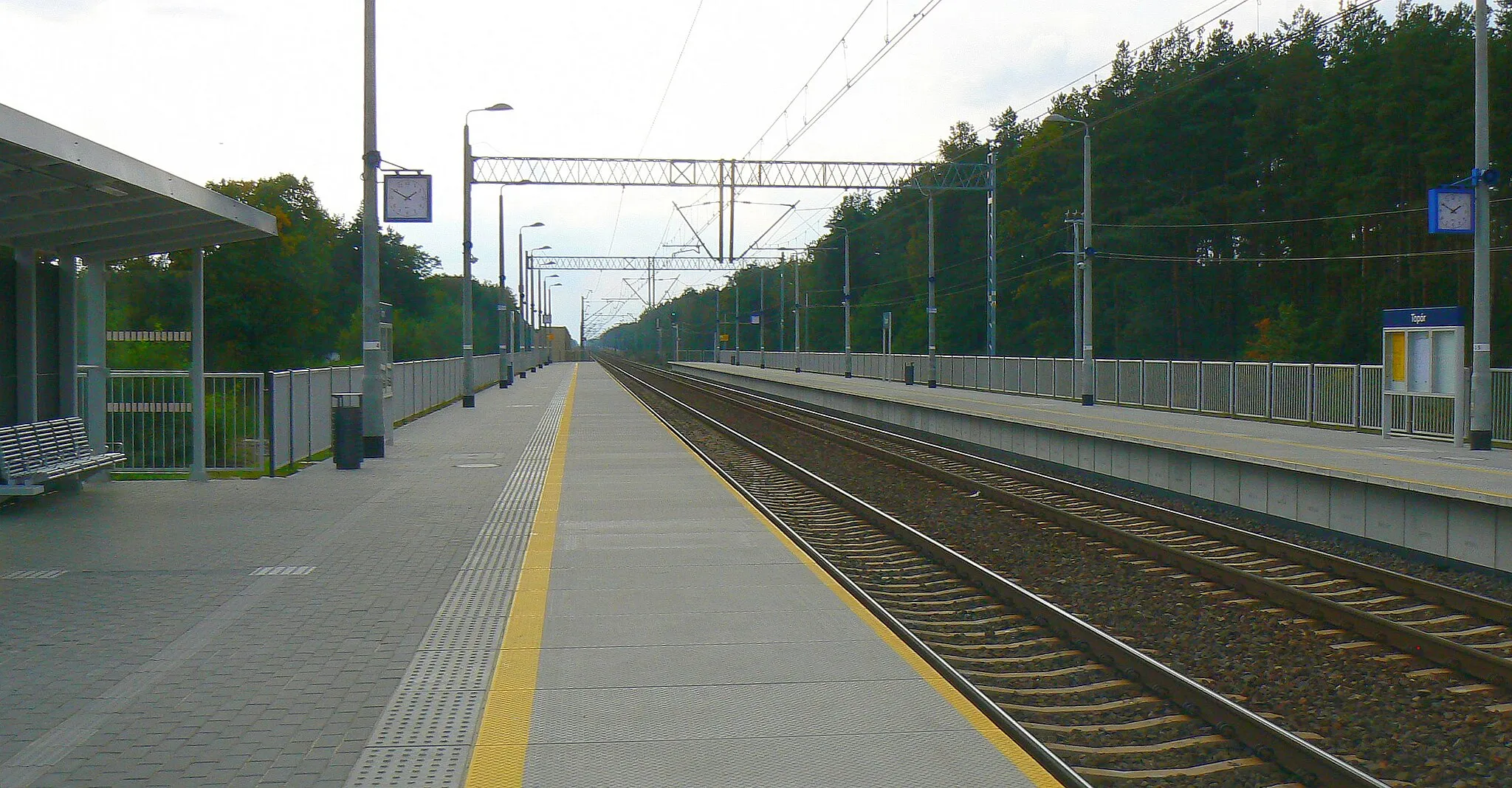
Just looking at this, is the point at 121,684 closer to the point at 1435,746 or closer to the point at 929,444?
the point at 1435,746

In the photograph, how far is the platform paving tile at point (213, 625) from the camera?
5.27 m

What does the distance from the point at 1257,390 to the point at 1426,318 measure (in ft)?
25.9

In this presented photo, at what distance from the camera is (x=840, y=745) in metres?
5.36

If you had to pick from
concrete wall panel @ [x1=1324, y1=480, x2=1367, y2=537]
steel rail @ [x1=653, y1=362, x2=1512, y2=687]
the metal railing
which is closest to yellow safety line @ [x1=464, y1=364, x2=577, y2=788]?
steel rail @ [x1=653, y1=362, x2=1512, y2=687]

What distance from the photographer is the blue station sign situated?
795 inches

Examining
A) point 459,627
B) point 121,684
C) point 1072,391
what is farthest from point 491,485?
point 1072,391

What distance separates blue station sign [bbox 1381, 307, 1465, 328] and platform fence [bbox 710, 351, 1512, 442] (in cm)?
132

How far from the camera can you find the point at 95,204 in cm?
1159

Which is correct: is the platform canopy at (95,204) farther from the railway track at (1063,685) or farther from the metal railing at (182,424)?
the railway track at (1063,685)

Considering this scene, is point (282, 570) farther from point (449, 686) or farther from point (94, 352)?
point (94, 352)

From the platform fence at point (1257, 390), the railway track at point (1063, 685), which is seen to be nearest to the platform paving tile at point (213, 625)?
the railway track at point (1063, 685)

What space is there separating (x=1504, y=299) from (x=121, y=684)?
169ft

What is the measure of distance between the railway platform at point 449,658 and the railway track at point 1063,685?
46cm

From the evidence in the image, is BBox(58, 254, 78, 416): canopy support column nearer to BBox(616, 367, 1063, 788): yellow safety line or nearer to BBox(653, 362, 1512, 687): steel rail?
BBox(616, 367, 1063, 788): yellow safety line
